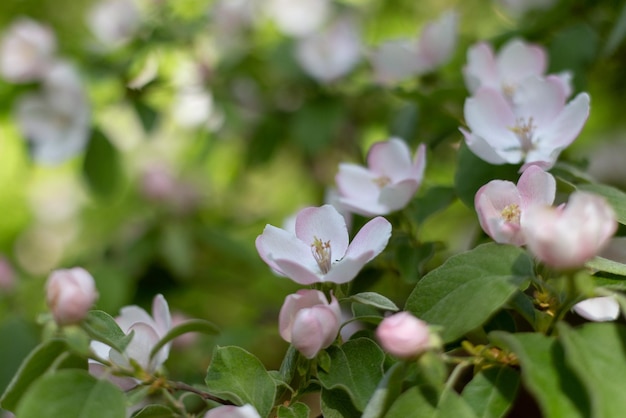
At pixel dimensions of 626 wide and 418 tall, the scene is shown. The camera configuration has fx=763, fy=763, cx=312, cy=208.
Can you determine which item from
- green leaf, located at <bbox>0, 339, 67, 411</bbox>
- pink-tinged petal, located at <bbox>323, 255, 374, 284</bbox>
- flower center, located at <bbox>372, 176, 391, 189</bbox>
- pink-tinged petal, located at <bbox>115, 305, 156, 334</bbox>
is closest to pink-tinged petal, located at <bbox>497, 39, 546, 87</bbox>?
flower center, located at <bbox>372, 176, 391, 189</bbox>

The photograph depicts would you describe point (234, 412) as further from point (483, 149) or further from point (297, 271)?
point (483, 149)

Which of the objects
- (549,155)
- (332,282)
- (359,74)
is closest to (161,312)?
(332,282)

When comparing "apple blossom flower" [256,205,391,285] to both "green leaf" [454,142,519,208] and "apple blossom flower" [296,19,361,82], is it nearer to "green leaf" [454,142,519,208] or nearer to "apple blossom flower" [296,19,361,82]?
"green leaf" [454,142,519,208]

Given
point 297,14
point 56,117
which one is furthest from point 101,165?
point 297,14

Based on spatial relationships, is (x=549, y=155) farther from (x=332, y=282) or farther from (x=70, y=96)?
(x=70, y=96)

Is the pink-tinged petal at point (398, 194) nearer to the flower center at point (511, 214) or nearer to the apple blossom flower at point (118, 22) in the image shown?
the flower center at point (511, 214)

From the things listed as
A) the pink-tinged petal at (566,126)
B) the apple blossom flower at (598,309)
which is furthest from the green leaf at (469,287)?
the pink-tinged petal at (566,126)
